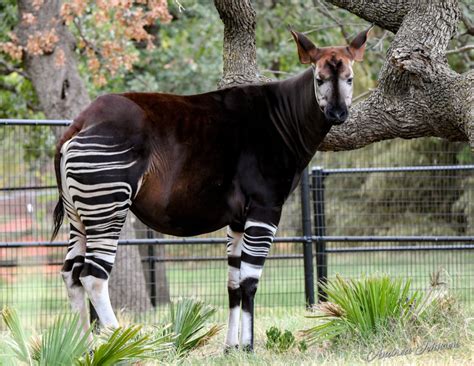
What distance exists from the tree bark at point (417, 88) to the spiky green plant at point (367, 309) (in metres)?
1.11

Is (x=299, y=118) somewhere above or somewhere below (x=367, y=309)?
above

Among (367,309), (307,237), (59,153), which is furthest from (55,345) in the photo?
(307,237)

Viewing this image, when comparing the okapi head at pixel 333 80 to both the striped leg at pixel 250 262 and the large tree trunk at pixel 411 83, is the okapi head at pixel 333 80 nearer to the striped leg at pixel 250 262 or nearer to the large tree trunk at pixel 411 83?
the large tree trunk at pixel 411 83

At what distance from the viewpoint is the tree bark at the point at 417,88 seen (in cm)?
535

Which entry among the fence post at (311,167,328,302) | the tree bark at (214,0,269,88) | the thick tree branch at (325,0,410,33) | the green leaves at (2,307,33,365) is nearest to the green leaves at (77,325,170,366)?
the green leaves at (2,307,33,365)

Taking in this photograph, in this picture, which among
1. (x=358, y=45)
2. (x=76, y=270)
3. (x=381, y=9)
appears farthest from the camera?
(x=381, y=9)

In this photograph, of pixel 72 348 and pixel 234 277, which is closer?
pixel 72 348

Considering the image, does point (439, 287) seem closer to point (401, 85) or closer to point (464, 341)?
point (464, 341)

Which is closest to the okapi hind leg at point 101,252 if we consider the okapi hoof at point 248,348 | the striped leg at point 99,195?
the striped leg at point 99,195

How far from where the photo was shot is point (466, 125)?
513 centimetres

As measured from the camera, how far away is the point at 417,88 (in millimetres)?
5484

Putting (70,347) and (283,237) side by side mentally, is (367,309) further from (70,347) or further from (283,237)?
(283,237)

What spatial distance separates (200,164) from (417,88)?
5.39ft

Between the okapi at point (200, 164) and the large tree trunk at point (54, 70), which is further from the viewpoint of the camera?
the large tree trunk at point (54, 70)
